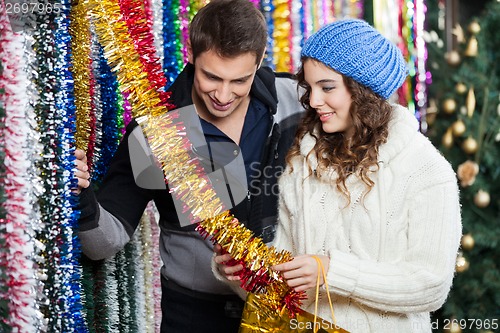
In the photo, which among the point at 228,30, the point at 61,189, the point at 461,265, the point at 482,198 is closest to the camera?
the point at 61,189

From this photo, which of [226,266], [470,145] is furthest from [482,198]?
[226,266]

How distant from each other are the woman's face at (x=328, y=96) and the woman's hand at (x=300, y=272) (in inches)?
12.6

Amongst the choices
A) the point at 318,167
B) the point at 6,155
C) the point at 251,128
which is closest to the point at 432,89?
the point at 251,128

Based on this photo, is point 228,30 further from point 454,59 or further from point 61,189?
point 454,59

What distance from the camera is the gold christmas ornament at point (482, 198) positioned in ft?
11.2

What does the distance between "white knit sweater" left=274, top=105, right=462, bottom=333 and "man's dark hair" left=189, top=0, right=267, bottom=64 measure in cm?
35

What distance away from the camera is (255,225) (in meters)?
2.08

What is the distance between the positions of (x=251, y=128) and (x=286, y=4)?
1.03 m

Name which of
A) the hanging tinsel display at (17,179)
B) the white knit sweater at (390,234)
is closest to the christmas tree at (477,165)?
the white knit sweater at (390,234)

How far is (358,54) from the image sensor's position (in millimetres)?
1729

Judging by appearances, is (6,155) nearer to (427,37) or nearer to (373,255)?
(373,255)

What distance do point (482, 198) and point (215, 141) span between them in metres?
1.74

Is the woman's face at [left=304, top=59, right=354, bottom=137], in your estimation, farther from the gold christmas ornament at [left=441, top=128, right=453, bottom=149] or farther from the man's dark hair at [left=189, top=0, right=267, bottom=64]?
the gold christmas ornament at [left=441, top=128, right=453, bottom=149]

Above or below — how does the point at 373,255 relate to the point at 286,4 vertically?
below
